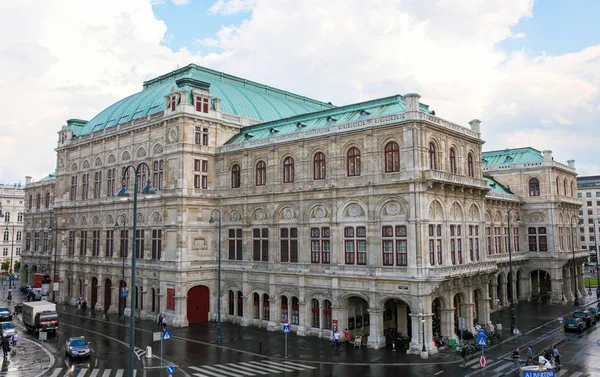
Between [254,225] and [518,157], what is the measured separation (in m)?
42.0

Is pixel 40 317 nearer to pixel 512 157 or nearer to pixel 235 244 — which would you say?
pixel 235 244

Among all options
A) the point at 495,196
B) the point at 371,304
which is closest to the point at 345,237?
the point at 371,304

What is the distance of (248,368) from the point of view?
34.1m

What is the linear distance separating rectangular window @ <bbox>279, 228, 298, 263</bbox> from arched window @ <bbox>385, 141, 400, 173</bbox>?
A: 11.3 metres

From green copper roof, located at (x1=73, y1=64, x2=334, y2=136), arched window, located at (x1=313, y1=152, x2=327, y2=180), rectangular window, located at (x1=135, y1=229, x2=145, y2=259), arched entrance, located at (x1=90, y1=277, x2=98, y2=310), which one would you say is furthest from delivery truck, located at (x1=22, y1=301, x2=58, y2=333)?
arched window, located at (x1=313, y1=152, x2=327, y2=180)

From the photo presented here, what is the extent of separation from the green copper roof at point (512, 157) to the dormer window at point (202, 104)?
42.4 meters

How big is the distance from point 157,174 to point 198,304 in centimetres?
1536

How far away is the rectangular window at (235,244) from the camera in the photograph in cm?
5156

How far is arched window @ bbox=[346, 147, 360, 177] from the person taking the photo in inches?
1686

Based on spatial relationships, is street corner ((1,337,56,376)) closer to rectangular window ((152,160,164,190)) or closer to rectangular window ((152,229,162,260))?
rectangular window ((152,229,162,260))

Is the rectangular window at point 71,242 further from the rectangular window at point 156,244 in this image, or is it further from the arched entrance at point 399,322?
the arched entrance at point 399,322

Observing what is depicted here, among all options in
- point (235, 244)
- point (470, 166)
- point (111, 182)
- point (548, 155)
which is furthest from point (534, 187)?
point (111, 182)

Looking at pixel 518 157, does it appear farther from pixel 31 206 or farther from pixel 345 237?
pixel 31 206

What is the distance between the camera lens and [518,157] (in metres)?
69.6
